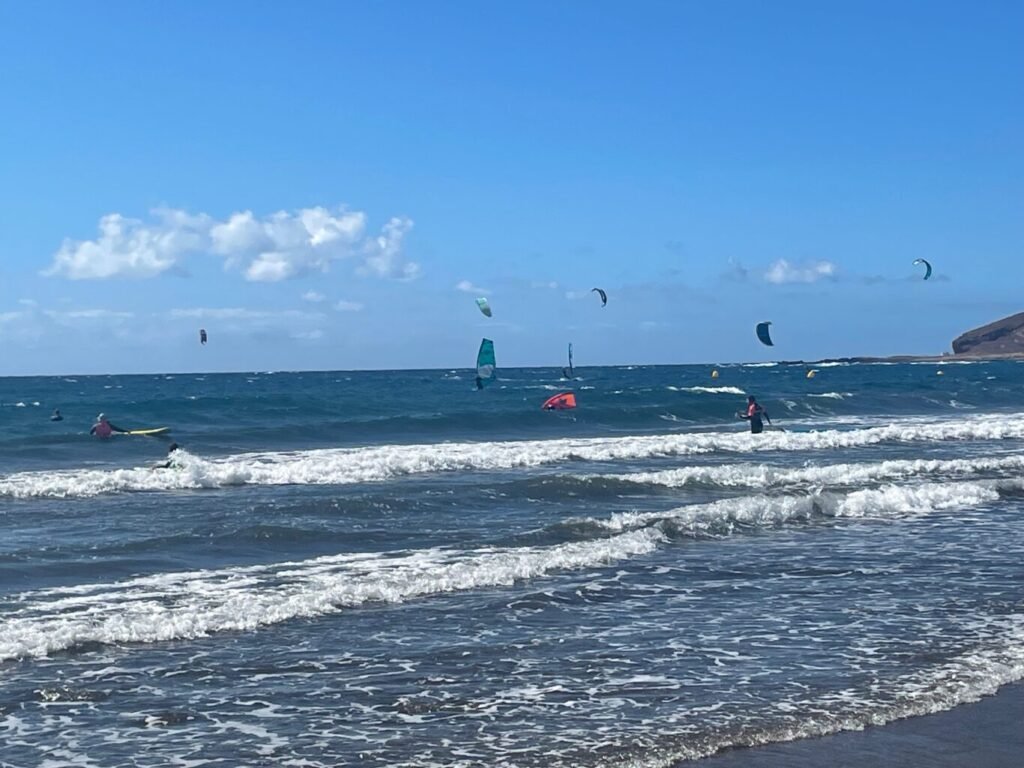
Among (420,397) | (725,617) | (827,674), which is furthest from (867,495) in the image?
(420,397)

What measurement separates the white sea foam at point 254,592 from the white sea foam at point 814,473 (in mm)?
8222

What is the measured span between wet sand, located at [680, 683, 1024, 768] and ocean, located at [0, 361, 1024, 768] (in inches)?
8.3

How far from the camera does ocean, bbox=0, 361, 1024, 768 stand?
782 centimetres

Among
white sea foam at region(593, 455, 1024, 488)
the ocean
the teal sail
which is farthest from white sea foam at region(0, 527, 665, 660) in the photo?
the teal sail

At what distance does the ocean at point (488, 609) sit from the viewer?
308 inches

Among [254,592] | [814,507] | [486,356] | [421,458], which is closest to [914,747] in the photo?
[254,592]

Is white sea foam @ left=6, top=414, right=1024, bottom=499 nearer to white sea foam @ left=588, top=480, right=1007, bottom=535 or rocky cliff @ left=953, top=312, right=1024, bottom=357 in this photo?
white sea foam @ left=588, top=480, right=1007, bottom=535

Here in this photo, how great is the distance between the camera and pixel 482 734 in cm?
766

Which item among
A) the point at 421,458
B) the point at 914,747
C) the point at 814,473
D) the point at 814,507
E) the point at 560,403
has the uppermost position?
the point at 560,403

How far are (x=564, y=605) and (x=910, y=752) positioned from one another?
4922 mm

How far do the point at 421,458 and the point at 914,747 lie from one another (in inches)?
820

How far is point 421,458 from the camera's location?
90.5 ft

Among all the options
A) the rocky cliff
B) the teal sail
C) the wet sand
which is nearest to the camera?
the wet sand

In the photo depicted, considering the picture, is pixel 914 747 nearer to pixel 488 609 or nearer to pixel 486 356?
pixel 488 609
